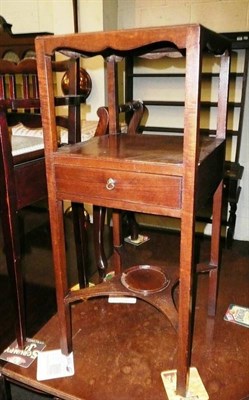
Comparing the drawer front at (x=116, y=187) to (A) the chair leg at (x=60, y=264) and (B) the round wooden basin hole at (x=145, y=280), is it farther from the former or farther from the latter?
(B) the round wooden basin hole at (x=145, y=280)

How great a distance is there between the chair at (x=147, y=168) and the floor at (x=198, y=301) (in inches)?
6.6

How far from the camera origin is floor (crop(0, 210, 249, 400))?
1.07 meters

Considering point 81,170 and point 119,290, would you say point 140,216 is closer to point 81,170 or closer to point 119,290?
point 119,290

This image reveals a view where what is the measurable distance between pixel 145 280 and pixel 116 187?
0.50m

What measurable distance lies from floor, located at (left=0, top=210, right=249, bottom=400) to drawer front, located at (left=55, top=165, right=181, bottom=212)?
0.60 meters

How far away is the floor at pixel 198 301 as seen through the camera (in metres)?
1.07

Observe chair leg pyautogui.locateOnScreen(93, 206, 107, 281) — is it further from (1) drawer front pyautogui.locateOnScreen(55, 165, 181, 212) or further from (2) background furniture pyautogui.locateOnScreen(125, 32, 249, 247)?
(2) background furniture pyautogui.locateOnScreen(125, 32, 249, 247)

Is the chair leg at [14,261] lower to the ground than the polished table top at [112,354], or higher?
higher

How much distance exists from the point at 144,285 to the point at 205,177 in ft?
1.56

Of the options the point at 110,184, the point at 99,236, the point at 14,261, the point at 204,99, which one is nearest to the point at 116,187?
the point at 110,184

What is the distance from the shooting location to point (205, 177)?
3.09 ft

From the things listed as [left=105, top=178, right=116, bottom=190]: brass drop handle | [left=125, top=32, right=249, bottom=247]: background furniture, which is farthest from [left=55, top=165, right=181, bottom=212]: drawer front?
[left=125, top=32, right=249, bottom=247]: background furniture

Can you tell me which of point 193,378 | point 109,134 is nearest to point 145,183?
point 109,134

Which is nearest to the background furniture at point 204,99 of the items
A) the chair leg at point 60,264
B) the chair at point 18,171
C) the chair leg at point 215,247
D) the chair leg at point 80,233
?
the chair leg at point 215,247
